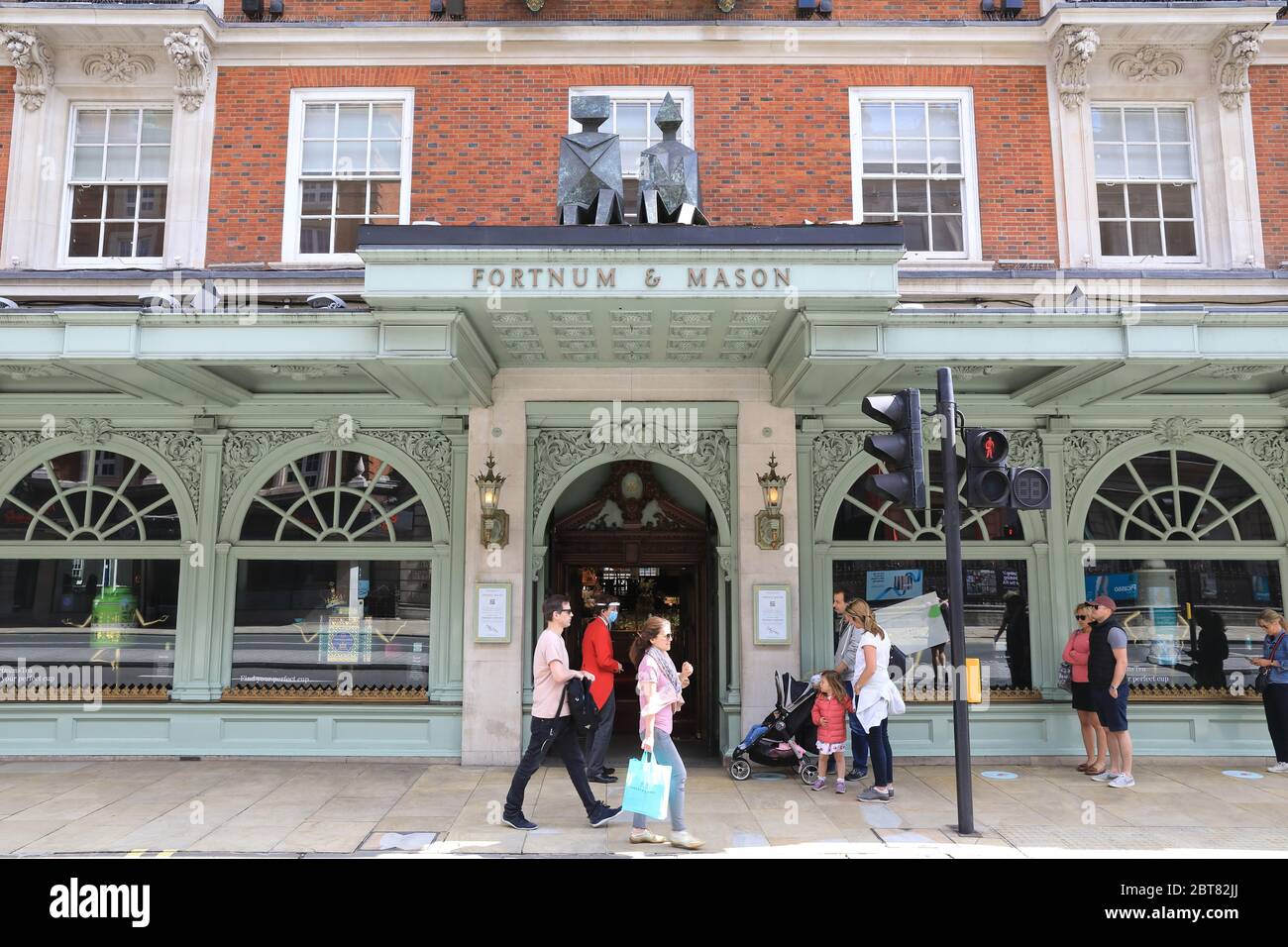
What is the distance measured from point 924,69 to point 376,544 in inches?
332

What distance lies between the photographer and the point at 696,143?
34.2 ft

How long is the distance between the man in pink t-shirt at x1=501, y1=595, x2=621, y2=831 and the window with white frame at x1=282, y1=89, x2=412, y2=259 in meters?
5.98

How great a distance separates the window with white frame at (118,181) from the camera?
1054 centimetres

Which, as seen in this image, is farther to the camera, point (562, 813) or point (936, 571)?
point (936, 571)

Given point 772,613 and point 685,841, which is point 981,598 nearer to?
point 772,613

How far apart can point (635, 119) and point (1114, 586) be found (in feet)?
25.2

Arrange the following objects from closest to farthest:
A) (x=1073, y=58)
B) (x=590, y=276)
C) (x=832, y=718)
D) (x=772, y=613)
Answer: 1. (x=590, y=276)
2. (x=832, y=718)
3. (x=772, y=613)
4. (x=1073, y=58)

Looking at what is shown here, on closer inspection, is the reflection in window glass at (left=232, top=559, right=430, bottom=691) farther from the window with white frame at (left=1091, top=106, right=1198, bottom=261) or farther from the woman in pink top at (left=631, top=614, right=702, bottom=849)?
the window with white frame at (left=1091, top=106, right=1198, bottom=261)

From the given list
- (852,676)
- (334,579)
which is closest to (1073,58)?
(852,676)

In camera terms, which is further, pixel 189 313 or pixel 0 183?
pixel 0 183

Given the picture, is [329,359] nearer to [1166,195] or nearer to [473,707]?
[473,707]

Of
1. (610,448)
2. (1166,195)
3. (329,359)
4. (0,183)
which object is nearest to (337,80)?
(0,183)

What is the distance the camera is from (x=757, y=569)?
961cm

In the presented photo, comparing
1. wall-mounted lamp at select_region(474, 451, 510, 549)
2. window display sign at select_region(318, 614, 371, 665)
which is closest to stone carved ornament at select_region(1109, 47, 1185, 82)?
wall-mounted lamp at select_region(474, 451, 510, 549)
